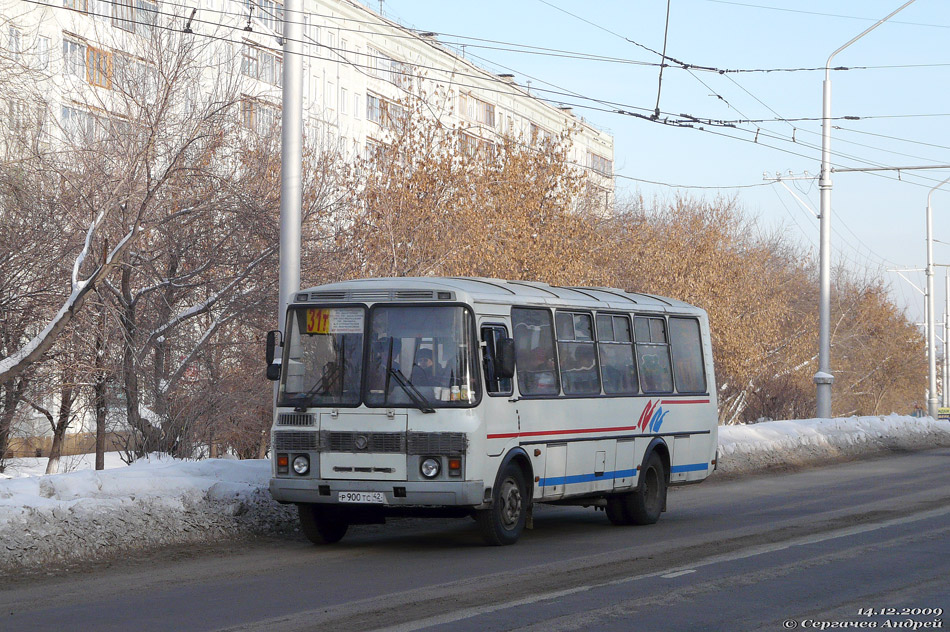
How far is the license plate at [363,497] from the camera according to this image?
38.9 feet

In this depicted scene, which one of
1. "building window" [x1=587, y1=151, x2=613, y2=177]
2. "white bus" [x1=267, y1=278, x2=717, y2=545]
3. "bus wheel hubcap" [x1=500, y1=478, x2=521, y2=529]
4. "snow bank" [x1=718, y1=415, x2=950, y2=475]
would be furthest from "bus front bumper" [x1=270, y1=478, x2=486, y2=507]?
"building window" [x1=587, y1=151, x2=613, y2=177]

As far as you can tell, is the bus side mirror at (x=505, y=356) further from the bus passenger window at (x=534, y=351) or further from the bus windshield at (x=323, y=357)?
the bus windshield at (x=323, y=357)

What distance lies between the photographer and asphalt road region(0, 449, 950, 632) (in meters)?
8.12

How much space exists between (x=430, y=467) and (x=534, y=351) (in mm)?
2175

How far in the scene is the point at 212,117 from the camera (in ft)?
64.3

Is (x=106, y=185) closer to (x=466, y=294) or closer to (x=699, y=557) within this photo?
(x=466, y=294)

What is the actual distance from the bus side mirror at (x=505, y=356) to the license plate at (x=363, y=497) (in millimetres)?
1725

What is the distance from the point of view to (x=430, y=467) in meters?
11.8

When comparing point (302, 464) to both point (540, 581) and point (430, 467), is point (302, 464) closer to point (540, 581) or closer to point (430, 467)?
point (430, 467)

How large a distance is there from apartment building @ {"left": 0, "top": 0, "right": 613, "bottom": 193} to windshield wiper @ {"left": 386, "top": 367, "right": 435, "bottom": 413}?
23.5 feet

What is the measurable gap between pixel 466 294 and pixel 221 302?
383 inches

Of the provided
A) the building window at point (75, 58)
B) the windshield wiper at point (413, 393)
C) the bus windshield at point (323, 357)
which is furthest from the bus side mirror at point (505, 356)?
the building window at point (75, 58)

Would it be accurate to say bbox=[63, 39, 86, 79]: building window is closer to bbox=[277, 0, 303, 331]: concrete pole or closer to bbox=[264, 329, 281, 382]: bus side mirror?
bbox=[277, 0, 303, 331]: concrete pole

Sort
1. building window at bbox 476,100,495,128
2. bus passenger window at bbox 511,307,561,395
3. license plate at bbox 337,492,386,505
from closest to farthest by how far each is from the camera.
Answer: license plate at bbox 337,492,386,505, bus passenger window at bbox 511,307,561,395, building window at bbox 476,100,495,128
